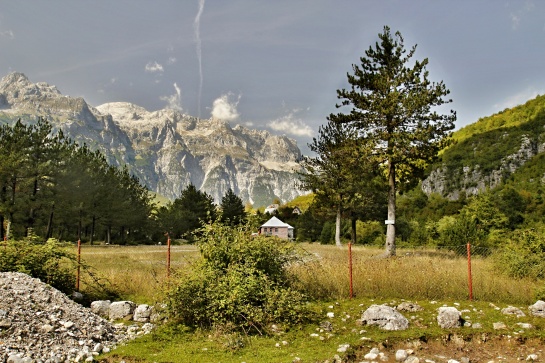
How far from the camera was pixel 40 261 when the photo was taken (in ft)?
38.9

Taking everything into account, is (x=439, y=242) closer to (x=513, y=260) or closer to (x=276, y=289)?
(x=513, y=260)

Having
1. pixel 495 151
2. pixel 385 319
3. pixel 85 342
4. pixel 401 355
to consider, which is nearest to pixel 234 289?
pixel 85 342

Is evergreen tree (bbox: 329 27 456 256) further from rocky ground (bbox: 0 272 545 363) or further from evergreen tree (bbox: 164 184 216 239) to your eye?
evergreen tree (bbox: 164 184 216 239)

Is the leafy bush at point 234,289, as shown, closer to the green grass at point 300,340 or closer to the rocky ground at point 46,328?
the green grass at point 300,340

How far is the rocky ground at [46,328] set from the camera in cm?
732

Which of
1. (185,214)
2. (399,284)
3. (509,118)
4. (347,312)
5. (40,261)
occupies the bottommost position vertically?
(347,312)

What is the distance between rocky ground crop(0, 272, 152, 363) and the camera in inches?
288

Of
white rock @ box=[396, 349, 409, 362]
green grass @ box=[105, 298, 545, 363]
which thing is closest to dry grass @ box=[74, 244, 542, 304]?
green grass @ box=[105, 298, 545, 363]

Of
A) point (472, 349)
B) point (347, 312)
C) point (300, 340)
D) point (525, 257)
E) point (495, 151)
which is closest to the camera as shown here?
point (472, 349)

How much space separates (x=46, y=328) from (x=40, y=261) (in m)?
4.62

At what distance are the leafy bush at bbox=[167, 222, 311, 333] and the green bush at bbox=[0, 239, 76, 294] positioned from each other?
4.80 meters

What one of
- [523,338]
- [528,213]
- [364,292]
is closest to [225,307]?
[364,292]

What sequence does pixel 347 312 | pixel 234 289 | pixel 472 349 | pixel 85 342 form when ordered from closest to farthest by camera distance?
pixel 472 349, pixel 85 342, pixel 234 289, pixel 347 312

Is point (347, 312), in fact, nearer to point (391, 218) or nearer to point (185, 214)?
point (391, 218)
